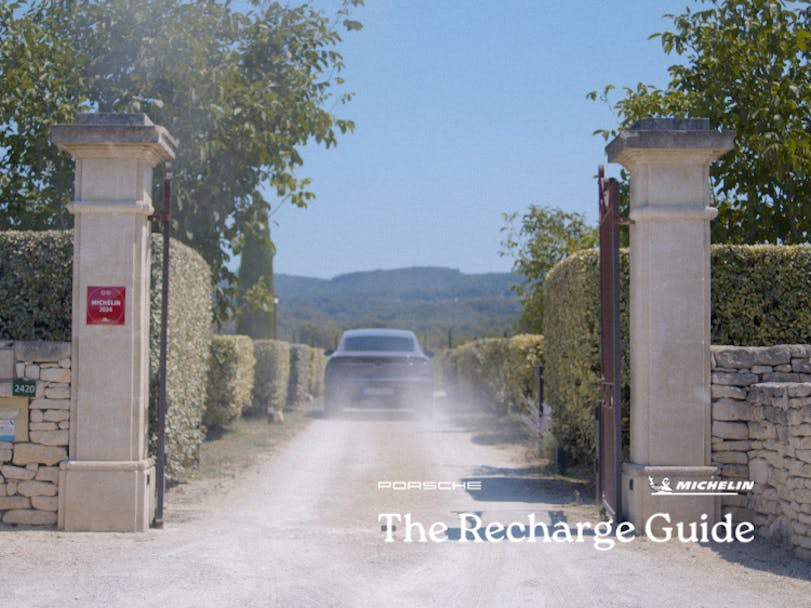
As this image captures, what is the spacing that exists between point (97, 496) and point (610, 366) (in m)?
4.21

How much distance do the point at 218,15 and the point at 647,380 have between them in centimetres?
815

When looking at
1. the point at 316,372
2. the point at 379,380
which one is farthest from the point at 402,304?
the point at 379,380

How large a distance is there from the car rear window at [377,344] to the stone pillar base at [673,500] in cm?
1147

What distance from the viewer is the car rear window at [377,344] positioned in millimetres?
18375

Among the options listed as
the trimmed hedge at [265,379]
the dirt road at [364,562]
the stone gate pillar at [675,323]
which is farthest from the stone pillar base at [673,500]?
the trimmed hedge at [265,379]

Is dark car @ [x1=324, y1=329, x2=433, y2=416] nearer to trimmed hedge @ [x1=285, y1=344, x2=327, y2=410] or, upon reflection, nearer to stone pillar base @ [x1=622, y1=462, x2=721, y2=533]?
trimmed hedge @ [x1=285, y1=344, x2=327, y2=410]

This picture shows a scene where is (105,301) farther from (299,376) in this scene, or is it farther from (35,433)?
(299,376)

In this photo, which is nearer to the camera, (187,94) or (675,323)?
(675,323)

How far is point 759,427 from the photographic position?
6883mm

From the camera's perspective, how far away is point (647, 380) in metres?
7.05

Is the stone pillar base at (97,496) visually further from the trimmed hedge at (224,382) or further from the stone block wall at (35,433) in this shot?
the trimmed hedge at (224,382)

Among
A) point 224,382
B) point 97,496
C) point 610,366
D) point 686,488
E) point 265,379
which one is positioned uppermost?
point 610,366

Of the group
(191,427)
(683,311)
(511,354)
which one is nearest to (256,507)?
(191,427)

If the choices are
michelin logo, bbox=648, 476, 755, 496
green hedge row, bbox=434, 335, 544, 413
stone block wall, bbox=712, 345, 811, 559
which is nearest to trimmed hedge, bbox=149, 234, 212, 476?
michelin logo, bbox=648, 476, 755, 496
